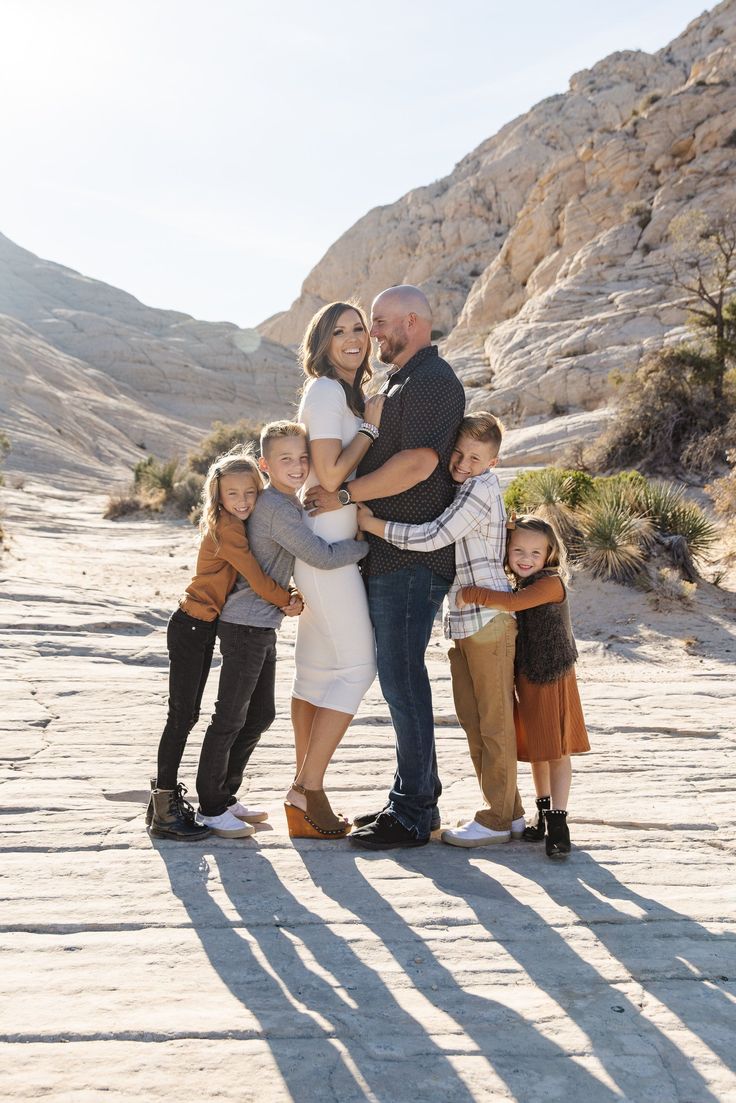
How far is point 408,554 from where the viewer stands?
3.71 meters

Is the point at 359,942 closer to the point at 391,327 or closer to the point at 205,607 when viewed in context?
the point at 205,607

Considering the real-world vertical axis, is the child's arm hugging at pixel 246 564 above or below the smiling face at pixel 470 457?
below

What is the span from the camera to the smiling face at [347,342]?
3795 mm

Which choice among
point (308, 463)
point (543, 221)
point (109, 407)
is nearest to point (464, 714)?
point (308, 463)

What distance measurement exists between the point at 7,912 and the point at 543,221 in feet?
144

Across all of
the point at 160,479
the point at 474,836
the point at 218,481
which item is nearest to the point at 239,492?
the point at 218,481

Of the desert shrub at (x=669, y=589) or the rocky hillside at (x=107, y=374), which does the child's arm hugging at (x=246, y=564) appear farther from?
the rocky hillside at (x=107, y=374)

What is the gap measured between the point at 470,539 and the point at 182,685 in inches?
54.4

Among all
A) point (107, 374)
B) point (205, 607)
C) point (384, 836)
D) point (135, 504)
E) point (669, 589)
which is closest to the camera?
point (384, 836)

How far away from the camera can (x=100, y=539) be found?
696 inches

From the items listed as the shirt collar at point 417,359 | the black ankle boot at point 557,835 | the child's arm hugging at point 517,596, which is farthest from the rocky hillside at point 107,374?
the black ankle boot at point 557,835

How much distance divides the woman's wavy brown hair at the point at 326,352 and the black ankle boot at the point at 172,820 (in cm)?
183

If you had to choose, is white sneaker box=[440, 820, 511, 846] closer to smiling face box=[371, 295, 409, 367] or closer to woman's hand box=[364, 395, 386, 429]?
woman's hand box=[364, 395, 386, 429]

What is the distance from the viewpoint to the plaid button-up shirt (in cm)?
365
